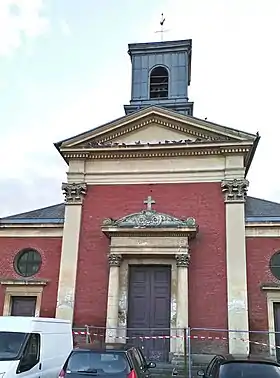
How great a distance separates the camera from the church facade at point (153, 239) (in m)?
15.6

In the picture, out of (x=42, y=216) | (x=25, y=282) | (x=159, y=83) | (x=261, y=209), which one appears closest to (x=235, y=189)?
(x=261, y=209)

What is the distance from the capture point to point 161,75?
71.4 feet

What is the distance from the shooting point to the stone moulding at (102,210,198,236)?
15.8 metres

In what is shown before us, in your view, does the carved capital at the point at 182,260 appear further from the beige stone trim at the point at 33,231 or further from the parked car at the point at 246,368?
the parked car at the point at 246,368

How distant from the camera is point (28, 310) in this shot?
55.5ft

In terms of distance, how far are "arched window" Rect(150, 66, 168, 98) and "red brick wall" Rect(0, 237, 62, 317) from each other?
28.1 feet

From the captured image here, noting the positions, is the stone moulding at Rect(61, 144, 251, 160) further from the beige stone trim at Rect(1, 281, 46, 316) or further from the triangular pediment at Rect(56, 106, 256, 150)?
the beige stone trim at Rect(1, 281, 46, 316)

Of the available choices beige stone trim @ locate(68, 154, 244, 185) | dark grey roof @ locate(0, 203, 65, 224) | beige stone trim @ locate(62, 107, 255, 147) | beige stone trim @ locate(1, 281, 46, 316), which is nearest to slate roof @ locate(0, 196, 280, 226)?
dark grey roof @ locate(0, 203, 65, 224)

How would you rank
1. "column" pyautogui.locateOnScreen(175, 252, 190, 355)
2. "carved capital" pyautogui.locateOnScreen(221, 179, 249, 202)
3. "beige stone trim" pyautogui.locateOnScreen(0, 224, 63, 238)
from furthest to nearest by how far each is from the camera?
1. "beige stone trim" pyautogui.locateOnScreen(0, 224, 63, 238)
2. "carved capital" pyautogui.locateOnScreen(221, 179, 249, 202)
3. "column" pyautogui.locateOnScreen(175, 252, 190, 355)

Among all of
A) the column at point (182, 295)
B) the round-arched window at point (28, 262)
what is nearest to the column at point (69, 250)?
the round-arched window at point (28, 262)

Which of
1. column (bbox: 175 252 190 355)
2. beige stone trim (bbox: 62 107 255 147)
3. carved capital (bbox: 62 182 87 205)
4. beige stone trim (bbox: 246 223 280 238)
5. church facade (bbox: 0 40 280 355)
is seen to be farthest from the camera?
beige stone trim (bbox: 62 107 255 147)

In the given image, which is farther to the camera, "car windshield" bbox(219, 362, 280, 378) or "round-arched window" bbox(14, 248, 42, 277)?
"round-arched window" bbox(14, 248, 42, 277)

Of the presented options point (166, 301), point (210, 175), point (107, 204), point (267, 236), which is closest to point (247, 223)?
point (267, 236)

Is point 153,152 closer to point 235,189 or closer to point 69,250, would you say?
point 235,189
